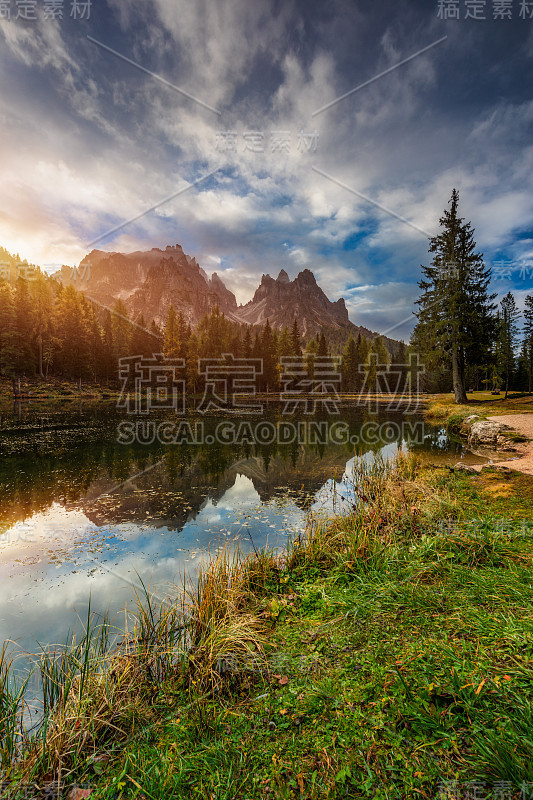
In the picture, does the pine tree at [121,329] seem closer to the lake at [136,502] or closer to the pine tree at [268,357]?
the pine tree at [268,357]

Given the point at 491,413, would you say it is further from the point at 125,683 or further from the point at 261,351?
the point at 261,351

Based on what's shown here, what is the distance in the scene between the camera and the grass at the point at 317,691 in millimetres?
2447

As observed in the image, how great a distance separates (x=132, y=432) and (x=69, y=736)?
21757mm

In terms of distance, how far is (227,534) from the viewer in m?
8.07

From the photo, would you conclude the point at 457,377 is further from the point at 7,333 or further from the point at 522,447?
the point at 7,333

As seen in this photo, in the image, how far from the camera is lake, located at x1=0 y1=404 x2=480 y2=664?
595 cm

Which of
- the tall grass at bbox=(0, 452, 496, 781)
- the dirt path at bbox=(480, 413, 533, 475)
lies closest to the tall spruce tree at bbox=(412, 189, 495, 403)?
the dirt path at bbox=(480, 413, 533, 475)

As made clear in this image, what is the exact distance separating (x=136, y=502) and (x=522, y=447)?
15.6 metres

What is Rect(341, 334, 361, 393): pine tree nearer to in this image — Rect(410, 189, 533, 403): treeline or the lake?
Rect(410, 189, 533, 403): treeline

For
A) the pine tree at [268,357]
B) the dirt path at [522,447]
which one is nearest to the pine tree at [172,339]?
the pine tree at [268,357]

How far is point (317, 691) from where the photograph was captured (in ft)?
10.6

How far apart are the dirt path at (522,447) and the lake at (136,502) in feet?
6.07

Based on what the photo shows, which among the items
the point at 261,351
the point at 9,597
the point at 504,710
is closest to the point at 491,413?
the point at 504,710

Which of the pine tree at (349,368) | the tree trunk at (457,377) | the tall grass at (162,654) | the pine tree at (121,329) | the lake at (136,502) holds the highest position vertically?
the pine tree at (121,329)
